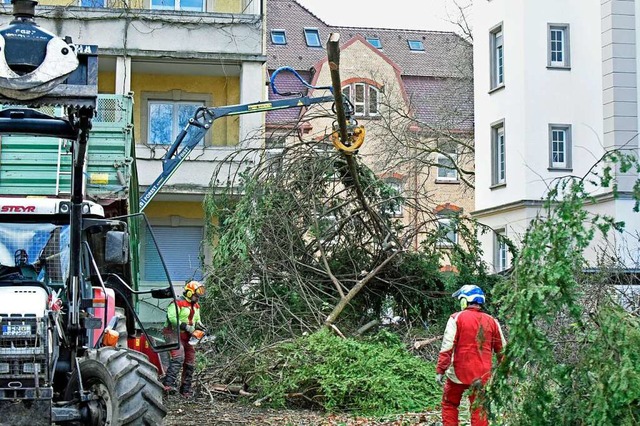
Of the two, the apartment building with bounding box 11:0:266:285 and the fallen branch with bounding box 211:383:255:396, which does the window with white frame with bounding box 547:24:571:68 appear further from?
the fallen branch with bounding box 211:383:255:396

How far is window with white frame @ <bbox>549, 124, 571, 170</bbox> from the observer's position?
90.9 ft

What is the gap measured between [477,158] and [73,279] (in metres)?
24.4

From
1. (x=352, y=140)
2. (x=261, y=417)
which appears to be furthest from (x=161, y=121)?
(x=261, y=417)

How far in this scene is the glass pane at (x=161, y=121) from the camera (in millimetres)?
24062

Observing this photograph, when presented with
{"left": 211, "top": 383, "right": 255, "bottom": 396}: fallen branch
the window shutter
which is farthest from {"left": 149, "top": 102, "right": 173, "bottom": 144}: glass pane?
{"left": 211, "top": 383, "right": 255, "bottom": 396}: fallen branch

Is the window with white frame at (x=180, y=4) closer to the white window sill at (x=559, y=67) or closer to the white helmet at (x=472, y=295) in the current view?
the white window sill at (x=559, y=67)

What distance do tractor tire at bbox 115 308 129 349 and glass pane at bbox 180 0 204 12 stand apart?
13.9 metres

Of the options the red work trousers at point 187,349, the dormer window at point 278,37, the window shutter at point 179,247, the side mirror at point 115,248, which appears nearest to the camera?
the side mirror at point 115,248

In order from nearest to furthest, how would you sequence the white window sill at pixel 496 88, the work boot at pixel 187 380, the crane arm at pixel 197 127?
the work boot at pixel 187 380, the crane arm at pixel 197 127, the white window sill at pixel 496 88

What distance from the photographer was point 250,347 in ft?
45.6

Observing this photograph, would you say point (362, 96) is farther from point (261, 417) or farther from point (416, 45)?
point (261, 417)

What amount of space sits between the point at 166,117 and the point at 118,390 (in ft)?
55.5

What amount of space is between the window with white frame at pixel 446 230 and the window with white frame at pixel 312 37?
27.6m

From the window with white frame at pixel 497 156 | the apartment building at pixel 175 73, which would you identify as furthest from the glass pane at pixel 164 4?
the window with white frame at pixel 497 156
